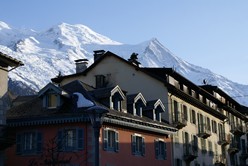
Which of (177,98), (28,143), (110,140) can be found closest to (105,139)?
(110,140)

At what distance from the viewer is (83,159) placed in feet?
108

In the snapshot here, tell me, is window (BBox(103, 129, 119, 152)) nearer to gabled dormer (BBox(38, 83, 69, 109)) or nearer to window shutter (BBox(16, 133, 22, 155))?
gabled dormer (BBox(38, 83, 69, 109))

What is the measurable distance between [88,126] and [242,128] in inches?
1642

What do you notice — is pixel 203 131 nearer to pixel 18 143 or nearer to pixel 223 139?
pixel 223 139

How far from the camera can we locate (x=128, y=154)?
1430 inches

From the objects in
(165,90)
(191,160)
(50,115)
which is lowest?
(191,160)

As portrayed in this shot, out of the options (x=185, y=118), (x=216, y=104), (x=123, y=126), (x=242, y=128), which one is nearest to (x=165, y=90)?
(x=185, y=118)

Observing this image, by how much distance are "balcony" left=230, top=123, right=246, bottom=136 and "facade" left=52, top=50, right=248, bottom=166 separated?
24.2 ft

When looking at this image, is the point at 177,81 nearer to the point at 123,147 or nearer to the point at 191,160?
the point at 191,160

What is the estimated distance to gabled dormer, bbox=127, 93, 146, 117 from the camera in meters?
38.8

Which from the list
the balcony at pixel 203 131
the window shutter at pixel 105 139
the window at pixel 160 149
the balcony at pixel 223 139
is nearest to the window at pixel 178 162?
the window at pixel 160 149

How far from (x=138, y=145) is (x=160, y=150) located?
377 centimetres

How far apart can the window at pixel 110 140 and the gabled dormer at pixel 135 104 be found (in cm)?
394

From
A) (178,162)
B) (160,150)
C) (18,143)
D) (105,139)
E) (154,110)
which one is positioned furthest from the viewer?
(178,162)
